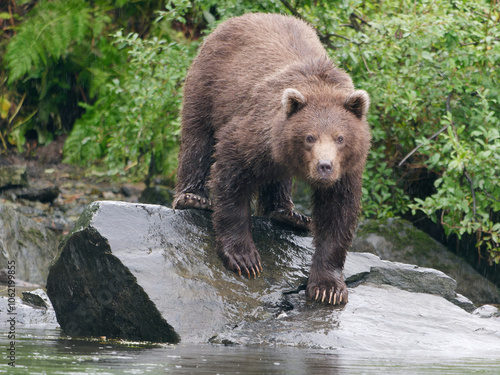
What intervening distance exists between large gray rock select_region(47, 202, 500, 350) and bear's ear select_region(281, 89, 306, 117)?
4.69 feet

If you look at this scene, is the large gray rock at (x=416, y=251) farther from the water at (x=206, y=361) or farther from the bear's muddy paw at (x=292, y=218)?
the water at (x=206, y=361)

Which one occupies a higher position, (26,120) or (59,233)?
(26,120)

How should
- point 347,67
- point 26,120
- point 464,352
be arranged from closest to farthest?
point 464,352
point 347,67
point 26,120

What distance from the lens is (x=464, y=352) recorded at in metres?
5.90

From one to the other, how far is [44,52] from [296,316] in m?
10.2

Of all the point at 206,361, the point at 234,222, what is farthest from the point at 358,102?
the point at 206,361

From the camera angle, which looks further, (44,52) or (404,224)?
(44,52)

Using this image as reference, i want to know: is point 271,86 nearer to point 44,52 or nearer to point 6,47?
point 44,52

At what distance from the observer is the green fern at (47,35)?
14391mm

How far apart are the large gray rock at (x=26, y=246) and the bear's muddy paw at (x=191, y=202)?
372cm

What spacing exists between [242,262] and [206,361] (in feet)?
5.42

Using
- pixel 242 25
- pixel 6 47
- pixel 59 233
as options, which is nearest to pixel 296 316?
pixel 242 25

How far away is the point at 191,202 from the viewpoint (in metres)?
7.57

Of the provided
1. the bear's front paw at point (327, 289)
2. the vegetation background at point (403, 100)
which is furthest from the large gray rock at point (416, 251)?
the bear's front paw at point (327, 289)
